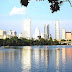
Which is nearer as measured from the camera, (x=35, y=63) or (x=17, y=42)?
(x=35, y=63)

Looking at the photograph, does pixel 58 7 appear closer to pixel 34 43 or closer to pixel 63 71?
pixel 63 71

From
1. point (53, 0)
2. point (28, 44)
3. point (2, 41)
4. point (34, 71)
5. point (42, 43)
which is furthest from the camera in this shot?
point (42, 43)

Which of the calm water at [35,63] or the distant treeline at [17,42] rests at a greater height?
the distant treeline at [17,42]

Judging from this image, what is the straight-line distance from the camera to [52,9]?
4266mm

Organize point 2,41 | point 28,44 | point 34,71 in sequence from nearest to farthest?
point 34,71, point 2,41, point 28,44

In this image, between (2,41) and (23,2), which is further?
(2,41)

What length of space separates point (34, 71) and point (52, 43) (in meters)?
174

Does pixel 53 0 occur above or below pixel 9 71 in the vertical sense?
above

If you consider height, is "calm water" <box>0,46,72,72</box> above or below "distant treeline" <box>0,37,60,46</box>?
below

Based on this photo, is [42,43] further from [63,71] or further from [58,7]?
[58,7]

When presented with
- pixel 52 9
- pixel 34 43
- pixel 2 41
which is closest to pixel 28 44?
pixel 34 43

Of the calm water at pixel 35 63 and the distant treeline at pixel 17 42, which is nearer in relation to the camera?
the calm water at pixel 35 63

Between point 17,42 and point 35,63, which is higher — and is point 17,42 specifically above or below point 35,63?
above

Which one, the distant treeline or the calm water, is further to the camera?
the distant treeline
